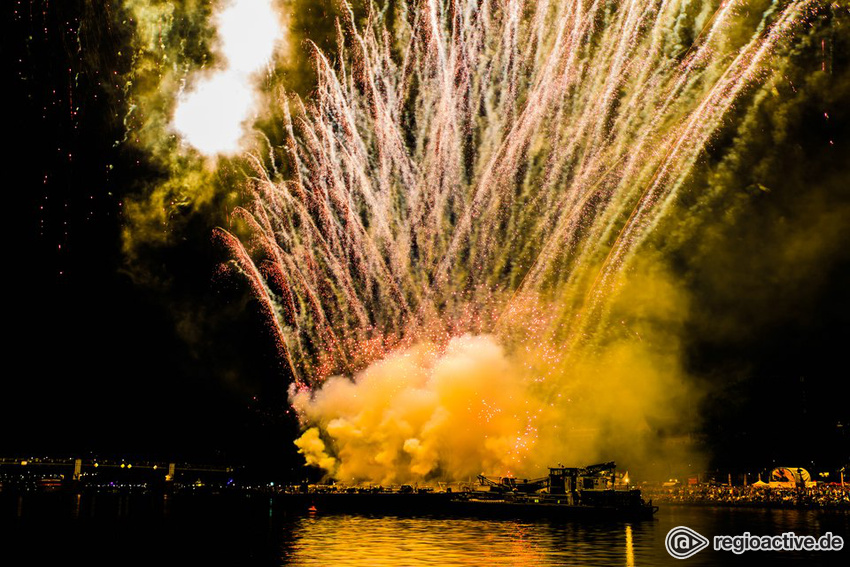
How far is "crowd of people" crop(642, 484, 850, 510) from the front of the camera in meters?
60.9

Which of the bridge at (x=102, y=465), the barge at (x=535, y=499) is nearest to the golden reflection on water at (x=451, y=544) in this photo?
the barge at (x=535, y=499)

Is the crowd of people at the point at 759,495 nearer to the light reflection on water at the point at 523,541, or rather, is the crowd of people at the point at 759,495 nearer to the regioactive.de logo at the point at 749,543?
the light reflection on water at the point at 523,541

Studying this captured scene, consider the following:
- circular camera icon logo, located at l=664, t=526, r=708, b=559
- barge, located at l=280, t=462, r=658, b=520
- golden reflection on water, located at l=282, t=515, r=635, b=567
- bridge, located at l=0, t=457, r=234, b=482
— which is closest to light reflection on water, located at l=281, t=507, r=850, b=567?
golden reflection on water, located at l=282, t=515, r=635, b=567

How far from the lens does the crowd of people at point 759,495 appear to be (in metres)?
60.9

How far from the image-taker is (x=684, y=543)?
32.5 meters

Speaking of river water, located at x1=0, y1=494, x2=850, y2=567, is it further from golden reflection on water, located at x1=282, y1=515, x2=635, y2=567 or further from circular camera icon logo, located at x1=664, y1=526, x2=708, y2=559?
circular camera icon logo, located at x1=664, y1=526, x2=708, y2=559

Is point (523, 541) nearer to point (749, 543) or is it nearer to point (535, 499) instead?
point (749, 543)

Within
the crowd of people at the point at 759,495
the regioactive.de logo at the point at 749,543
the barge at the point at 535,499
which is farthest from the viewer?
the crowd of people at the point at 759,495

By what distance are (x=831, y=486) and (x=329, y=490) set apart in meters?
49.9

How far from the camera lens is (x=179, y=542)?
33906 millimetres

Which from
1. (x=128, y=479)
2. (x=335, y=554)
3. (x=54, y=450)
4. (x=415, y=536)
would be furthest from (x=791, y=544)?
(x=128, y=479)

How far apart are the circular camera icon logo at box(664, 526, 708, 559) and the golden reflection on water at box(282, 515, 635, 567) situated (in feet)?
5.76

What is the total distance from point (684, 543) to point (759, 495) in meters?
40.2

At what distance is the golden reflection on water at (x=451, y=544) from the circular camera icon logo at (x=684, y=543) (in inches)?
69.1
